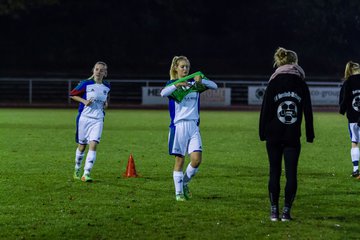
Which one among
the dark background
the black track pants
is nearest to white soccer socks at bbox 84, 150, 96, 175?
the black track pants

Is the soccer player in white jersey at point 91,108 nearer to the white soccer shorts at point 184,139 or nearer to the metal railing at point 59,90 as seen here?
the white soccer shorts at point 184,139

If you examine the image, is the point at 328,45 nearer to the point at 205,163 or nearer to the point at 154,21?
the point at 154,21

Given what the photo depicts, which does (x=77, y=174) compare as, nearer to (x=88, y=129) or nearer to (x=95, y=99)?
(x=88, y=129)

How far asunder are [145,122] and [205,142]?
952 centimetres

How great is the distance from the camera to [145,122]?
29.8 metres

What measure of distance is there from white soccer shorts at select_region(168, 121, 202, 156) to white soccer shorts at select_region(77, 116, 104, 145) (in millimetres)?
2623

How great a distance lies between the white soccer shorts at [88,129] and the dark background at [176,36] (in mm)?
44315

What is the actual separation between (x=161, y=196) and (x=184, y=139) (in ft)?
3.26

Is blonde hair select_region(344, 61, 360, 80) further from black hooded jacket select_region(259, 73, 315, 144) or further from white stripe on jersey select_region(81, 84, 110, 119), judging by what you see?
black hooded jacket select_region(259, 73, 315, 144)

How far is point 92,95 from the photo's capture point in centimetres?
1261

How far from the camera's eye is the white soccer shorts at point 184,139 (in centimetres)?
1022

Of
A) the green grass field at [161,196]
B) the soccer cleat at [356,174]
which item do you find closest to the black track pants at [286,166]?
the green grass field at [161,196]

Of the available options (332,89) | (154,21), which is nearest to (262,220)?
(332,89)

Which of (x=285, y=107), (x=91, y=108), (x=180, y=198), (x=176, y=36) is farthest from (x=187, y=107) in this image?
(x=176, y=36)
